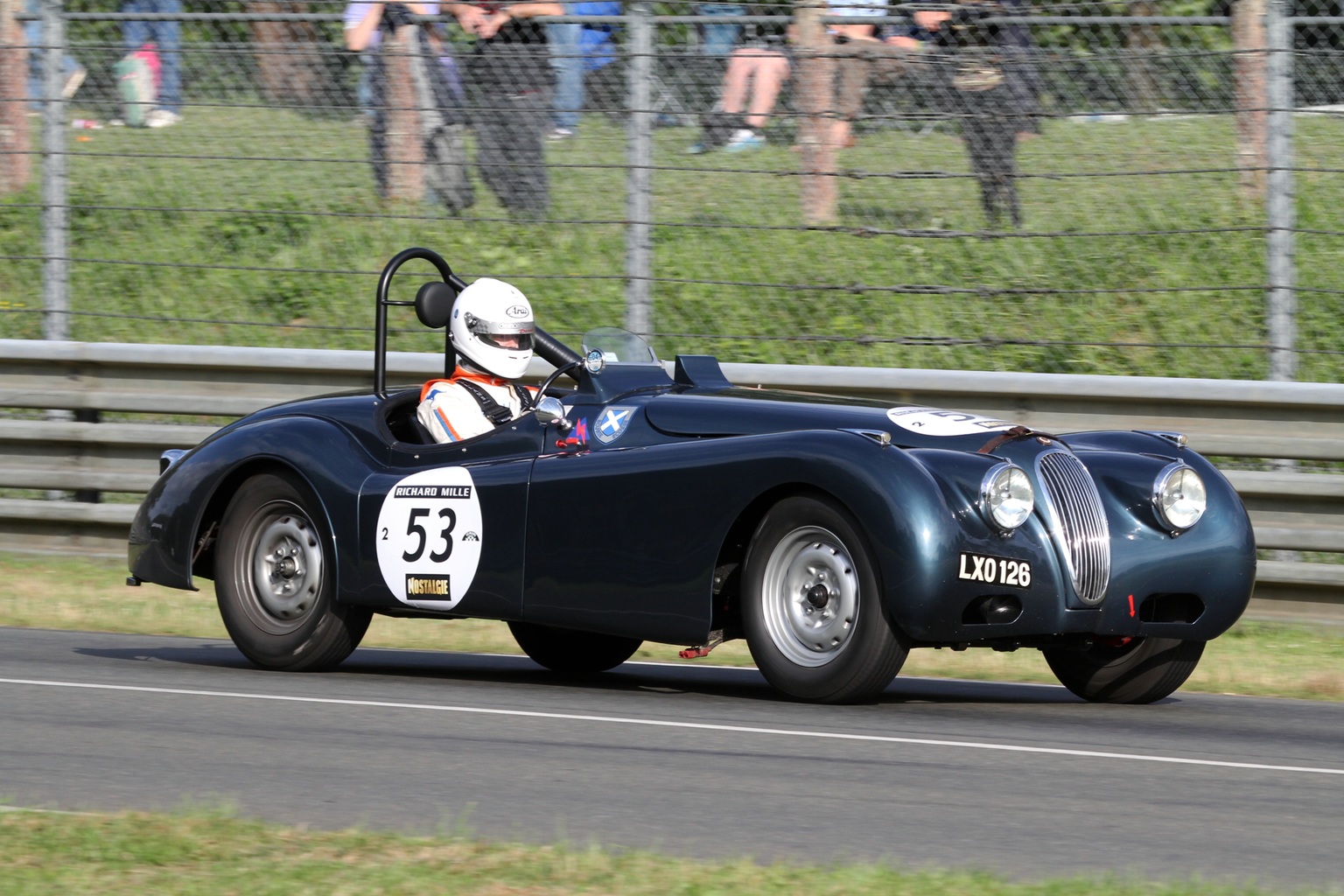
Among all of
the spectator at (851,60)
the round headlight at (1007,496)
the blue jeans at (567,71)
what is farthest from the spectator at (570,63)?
the round headlight at (1007,496)

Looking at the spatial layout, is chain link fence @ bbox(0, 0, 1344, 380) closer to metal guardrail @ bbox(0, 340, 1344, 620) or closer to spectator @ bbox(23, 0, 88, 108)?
spectator @ bbox(23, 0, 88, 108)

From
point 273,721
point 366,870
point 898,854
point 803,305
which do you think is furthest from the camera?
point 803,305

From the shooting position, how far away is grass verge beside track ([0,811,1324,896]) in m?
4.03

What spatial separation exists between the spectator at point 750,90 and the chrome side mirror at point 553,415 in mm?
3681

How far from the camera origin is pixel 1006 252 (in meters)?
11.0

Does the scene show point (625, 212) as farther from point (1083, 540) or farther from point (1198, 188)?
point (1083, 540)

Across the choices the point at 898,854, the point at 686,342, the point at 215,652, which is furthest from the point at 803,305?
the point at 898,854

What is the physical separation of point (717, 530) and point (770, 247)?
14.9 feet

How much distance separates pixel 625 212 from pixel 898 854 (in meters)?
6.78

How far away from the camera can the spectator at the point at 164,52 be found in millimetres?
11648

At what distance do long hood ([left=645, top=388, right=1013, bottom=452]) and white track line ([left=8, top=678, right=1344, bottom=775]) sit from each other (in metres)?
1.16

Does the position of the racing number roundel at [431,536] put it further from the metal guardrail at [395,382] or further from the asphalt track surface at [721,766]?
the metal guardrail at [395,382]

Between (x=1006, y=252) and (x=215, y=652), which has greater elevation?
(x=1006, y=252)

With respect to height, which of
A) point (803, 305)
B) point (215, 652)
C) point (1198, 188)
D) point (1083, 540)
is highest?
point (1198, 188)
